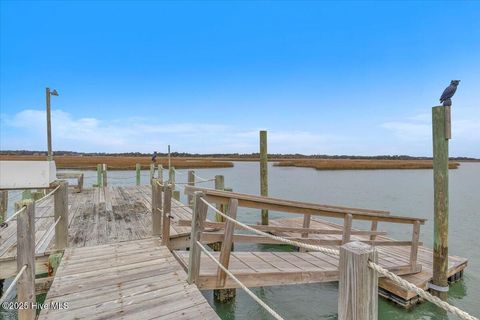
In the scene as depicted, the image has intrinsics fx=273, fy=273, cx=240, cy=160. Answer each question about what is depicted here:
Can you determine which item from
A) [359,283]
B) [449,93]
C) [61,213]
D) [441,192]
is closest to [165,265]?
[61,213]

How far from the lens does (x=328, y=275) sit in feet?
13.5

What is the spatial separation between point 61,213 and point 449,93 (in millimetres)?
7319

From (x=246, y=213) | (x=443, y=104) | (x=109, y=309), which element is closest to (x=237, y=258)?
(x=109, y=309)

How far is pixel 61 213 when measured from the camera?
14.4 ft

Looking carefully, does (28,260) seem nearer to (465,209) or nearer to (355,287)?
(355,287)

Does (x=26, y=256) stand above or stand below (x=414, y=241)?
above

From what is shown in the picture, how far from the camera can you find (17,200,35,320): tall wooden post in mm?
2445

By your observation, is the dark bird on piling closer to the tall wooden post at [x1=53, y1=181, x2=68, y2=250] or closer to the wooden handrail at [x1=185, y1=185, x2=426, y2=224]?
the wooden handrail at [x1=185, y1=185, x2=426, y2=224]

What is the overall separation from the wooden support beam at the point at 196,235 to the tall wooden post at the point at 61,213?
2.44 m

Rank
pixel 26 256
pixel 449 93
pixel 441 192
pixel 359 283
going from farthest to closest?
pixel 441 192 → pixel 449 93 → pixel 26 256 → pixel 359 283

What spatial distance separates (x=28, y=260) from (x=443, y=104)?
694 cm

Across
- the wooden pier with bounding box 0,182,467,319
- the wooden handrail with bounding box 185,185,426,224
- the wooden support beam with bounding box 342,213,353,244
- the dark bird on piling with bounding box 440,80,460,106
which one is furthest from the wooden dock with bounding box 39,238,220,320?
the dark bird on piling with bounding box 440,80,460,106

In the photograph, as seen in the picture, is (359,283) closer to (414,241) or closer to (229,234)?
(229,234)

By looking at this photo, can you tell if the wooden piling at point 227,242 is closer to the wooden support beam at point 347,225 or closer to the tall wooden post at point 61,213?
the wooden support beam at point 347,225
